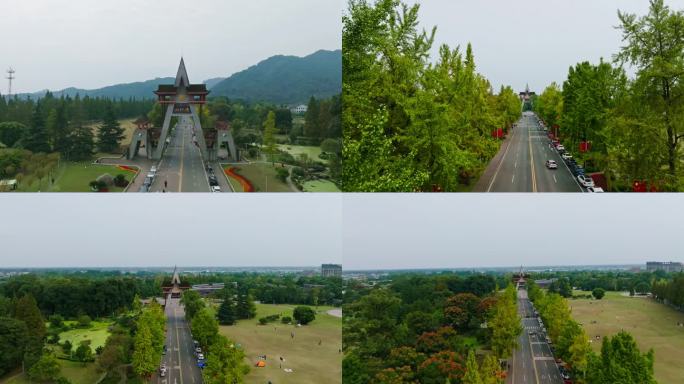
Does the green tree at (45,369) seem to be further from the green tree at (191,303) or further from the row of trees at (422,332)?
the row of trees at (422,332)

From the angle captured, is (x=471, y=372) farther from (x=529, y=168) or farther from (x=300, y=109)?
(x=300, y=109)

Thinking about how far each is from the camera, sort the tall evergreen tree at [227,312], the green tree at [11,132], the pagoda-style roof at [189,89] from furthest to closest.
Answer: the tall evergreen tree at [227,312]
the pagoda-style roof at [189,89]
the green tree at [11,132]

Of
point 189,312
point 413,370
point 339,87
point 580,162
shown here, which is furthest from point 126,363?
point 580,162

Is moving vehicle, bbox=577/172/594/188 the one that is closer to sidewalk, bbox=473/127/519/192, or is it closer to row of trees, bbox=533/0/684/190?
row of trees, bbox=533/0/684/190

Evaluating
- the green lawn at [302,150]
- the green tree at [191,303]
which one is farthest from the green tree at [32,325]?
the green lawn at [302,150]

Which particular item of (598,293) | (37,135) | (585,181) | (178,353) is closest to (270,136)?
(37,135)
